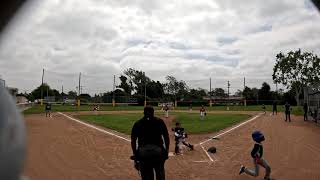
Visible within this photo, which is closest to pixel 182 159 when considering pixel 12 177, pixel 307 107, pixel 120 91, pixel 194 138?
pixel 194 138

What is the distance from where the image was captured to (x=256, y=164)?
9555 millimetres

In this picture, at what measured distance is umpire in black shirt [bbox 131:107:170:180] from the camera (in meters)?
5.32

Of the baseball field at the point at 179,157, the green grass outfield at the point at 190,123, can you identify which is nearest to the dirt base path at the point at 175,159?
the baseball field at the point at 179,157

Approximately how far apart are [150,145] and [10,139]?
12.9 ft

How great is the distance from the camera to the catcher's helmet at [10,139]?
4.78 ft

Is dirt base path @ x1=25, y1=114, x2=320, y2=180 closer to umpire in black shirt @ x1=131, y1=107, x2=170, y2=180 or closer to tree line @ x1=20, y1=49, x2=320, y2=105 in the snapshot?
umpire in black shirt @ x1=131, y1=107, x2=170, y2=180

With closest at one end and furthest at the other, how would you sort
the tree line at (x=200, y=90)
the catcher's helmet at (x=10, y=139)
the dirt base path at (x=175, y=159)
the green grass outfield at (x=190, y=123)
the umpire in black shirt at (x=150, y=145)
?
the catcher's helmet at (x=10, y=139)
the umpire in black shirt at (x=150, y=145)
the dirt base path at (x=175, y=159)
the green grass outfield at (x=190, y=123)
the tree line at (x=200, y=90)

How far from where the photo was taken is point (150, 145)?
5352 mm

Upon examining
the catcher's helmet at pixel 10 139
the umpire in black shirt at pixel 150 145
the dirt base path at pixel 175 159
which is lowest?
the dirt base path at pixel 175 159

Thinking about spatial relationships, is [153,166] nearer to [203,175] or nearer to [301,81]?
[203,175]

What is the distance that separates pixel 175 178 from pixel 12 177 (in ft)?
28.1

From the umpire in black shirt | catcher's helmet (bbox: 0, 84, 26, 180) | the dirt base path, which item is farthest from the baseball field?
catcher's helmet (bbox: 0, 84, 26, 180)

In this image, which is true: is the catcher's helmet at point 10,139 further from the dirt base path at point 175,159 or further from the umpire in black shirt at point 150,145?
the dirt base path at point 175,159

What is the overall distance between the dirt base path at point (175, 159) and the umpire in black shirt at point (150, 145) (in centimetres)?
261
